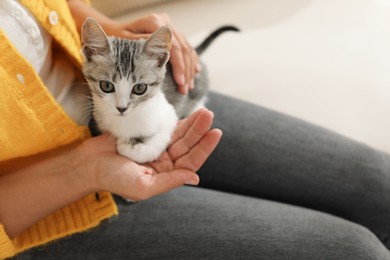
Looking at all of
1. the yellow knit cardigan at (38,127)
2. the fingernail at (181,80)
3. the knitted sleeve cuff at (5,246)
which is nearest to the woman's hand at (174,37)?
the fingernail at (181,80)

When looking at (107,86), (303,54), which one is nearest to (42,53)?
(107,86)

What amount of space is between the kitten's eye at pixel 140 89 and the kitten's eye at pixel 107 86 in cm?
4

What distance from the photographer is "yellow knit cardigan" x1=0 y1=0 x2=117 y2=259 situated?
719 mm

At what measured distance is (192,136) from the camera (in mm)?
815

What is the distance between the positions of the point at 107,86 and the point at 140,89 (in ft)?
0.20

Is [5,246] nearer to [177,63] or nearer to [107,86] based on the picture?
[107,86]

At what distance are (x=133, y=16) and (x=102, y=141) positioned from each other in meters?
0.73

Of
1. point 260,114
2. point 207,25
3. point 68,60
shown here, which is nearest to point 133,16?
point 207,25

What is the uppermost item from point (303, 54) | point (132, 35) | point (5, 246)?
point (132, 35)

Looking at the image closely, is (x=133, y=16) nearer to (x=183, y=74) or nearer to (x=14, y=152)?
(x=183, y=74)

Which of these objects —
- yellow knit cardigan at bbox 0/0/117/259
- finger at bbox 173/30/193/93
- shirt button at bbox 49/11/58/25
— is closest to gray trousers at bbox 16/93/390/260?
yellow knit cardigan at bbox 0/0/117/259

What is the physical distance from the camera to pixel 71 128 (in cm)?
82

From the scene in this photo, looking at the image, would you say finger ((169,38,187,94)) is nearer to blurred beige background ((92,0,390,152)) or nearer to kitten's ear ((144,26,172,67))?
kitten's ear ((144,26,172,67))

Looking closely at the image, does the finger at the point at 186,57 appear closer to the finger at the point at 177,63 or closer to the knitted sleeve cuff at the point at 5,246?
the finger at the point at 177,63
